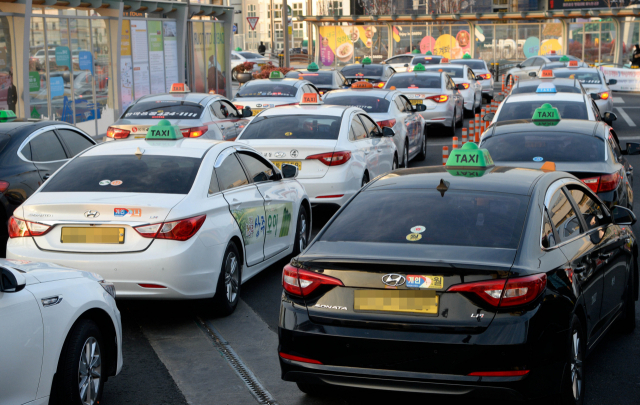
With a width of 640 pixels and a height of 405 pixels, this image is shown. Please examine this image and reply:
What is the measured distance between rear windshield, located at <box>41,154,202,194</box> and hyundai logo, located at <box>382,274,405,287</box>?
281 centimetres

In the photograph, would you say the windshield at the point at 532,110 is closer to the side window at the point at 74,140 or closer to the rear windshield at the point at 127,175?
the side window at the point at 74,140

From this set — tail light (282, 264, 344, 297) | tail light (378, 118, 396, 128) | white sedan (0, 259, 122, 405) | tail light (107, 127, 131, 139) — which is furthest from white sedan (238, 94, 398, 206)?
tail light (282, 264, 344, 297)

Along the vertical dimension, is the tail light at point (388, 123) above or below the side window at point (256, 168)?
below

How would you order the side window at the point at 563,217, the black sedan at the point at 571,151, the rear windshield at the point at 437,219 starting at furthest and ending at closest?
the black sedan at the point at 571,151 < the side window at the point at 563,217 < the rear windshield at the point at 437,219

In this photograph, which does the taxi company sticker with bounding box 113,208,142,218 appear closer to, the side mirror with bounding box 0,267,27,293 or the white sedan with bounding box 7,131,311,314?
the white sedan with bounding box 7,131,311,314

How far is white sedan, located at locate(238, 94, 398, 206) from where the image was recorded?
10.5 m

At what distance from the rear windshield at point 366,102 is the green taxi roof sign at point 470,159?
9918 millimetres

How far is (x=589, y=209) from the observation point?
18.8ft

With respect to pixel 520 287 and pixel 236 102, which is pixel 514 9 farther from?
pixel 520 287

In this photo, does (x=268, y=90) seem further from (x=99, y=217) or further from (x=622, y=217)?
(x=622, y=217)

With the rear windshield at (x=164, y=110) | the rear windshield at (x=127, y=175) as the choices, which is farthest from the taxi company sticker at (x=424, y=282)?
the rear windshield at (x=164, y=110)

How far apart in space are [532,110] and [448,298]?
29.5 ft

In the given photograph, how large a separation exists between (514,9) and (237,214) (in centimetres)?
4930

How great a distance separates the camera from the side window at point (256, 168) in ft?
26.1
